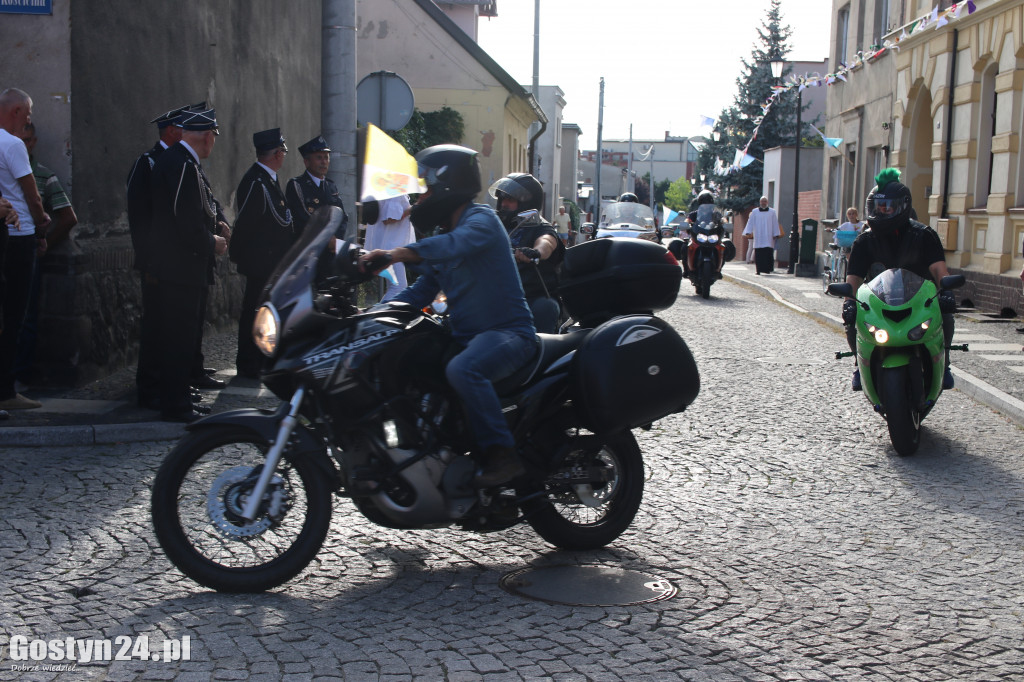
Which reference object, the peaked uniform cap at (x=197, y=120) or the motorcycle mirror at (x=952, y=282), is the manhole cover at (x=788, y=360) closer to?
the motorcycle mirror at (x=952, y=282)

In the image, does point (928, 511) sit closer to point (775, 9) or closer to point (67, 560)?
point (67, 560)

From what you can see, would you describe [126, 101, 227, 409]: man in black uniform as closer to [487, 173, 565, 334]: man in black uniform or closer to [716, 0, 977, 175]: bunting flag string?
[487, 173, 565, 334]: man in black uniform

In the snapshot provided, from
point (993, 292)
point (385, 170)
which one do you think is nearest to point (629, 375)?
point (385, 170)

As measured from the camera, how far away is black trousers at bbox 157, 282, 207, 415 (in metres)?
7.29

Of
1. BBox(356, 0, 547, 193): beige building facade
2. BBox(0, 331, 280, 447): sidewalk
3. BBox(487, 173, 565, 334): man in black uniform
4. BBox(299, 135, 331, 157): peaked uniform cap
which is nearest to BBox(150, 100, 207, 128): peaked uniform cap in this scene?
BBox(299, 135, 331, 157): peaked uniform cap

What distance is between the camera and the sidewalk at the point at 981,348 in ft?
29.6

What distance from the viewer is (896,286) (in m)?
7.12

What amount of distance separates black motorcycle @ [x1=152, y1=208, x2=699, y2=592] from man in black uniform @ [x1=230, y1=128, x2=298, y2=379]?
4338 mm

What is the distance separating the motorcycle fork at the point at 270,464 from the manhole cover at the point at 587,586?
99 centimetres

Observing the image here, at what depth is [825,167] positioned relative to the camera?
30156 mm

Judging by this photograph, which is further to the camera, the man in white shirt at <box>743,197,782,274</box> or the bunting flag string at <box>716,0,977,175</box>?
the man in white shirt at <box>743,197,782,274</box>

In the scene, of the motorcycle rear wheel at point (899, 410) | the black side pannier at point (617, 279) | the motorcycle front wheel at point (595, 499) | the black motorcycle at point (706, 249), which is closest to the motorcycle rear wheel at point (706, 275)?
the black motorcycle at point (706, 249)

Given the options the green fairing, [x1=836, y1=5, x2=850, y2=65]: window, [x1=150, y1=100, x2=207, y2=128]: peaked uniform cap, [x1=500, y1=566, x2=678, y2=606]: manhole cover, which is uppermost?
[x1=836, y1=5, x2=850, y2=65]: window

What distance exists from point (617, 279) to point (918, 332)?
271 centimetres
